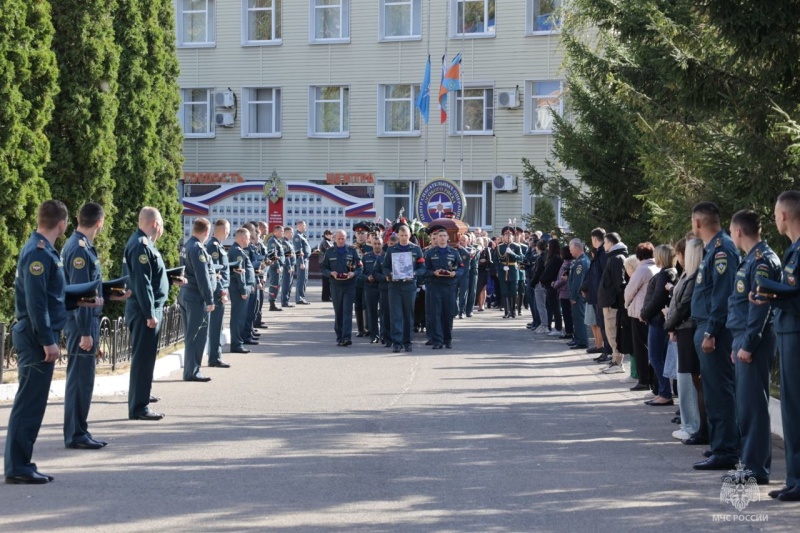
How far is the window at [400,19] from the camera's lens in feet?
138

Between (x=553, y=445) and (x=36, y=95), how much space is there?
827cm

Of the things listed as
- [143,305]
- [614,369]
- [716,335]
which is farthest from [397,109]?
[716,335]

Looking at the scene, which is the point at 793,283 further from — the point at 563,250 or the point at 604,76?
the point at 563,250

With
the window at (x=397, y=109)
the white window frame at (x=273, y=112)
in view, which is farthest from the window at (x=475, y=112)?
the white window frame at (x=273, y=112)

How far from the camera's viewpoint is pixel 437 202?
91.2 feet

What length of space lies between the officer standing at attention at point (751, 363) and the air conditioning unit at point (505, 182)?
31762mm

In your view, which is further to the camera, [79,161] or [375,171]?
[375,171]

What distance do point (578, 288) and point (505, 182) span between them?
69.2 ft

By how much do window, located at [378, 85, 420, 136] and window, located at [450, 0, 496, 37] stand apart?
104 inches

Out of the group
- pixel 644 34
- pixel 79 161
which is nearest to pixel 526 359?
pixel 644 34

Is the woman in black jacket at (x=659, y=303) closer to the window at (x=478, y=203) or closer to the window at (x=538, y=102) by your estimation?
the window at (x=538, y=102)

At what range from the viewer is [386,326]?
2061 cm

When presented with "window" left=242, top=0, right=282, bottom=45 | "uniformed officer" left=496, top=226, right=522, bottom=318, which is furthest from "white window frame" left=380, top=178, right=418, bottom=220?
"uniformed officer" left=496, top=226, right=522, bottom=318

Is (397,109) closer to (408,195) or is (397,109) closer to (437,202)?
(408,195)
